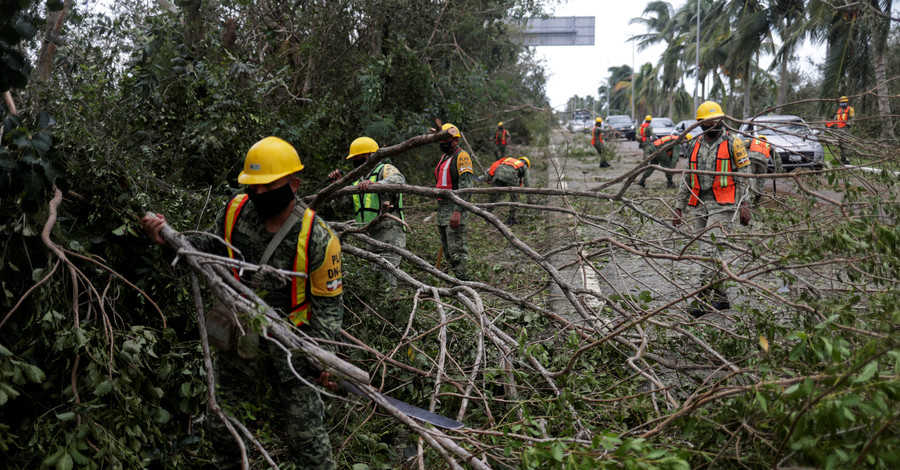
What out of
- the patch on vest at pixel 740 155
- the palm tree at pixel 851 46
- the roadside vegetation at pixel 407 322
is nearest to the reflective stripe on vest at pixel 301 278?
the roadside vegetation at pixel 407 322

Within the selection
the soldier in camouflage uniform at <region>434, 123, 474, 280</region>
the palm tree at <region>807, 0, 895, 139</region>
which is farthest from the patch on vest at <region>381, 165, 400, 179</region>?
the palm tree at <region>807, 0, 895, 139</region>

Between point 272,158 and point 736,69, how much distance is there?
1166 inches

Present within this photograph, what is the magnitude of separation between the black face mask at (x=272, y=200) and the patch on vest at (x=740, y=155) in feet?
16.4

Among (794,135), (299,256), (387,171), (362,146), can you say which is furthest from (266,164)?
(794,135)

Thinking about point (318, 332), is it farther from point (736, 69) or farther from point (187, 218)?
point (736, 69)

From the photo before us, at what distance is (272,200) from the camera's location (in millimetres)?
3252

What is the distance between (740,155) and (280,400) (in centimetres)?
527

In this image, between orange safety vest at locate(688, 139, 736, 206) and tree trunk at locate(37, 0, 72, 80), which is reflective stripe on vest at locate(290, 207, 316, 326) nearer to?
orange safety vest at locate(688, 139, 736, 206)

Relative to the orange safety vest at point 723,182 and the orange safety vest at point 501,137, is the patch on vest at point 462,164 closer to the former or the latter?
the orange safety vest at point 723,182

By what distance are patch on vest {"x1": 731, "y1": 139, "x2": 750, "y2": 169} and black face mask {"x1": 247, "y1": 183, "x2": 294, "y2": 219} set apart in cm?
501

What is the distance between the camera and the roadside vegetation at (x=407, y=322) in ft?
9.34

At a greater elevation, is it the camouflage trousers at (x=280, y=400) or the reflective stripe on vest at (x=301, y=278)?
the reflective stripe on vest at (x=301, y=278)

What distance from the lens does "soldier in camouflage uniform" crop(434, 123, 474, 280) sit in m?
7.70

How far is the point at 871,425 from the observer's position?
2.32m
